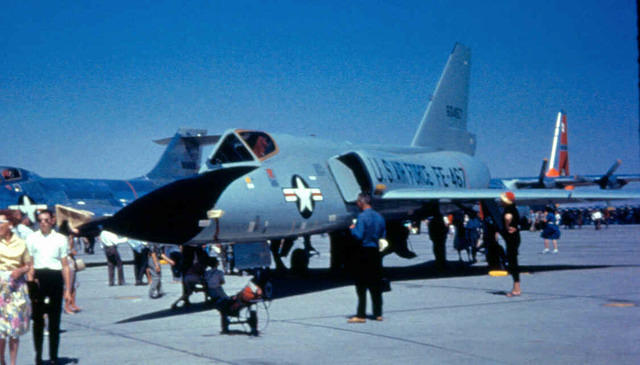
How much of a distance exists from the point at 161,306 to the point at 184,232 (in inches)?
85.4

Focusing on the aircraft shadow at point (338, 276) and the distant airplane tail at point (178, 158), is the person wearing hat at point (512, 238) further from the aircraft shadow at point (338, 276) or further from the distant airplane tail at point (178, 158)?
the distant airplane tail at point (178, 158)

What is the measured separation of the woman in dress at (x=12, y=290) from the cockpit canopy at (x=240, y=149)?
19.7ft

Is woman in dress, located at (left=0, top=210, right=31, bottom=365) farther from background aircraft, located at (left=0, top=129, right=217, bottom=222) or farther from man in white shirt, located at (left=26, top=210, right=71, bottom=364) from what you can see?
background aircraft, located at (left=0, top=129, right=217, bottom=222)

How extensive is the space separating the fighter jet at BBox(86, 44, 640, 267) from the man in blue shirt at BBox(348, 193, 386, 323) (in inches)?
98.6

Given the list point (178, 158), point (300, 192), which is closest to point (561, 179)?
point (178, 158)

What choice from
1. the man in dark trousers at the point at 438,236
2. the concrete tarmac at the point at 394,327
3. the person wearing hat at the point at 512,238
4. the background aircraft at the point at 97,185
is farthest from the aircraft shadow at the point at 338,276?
the background aircraft at the point at 97,185

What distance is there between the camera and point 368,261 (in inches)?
384

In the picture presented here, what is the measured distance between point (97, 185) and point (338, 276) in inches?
701

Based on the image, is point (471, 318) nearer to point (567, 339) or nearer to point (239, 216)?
point (567, 339)

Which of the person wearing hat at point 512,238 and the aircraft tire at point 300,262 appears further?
the aircraft tire at point 300,262

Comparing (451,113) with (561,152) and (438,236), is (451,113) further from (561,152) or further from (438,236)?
(561,152)

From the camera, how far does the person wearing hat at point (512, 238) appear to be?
1200cm

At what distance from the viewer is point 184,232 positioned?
1070cm

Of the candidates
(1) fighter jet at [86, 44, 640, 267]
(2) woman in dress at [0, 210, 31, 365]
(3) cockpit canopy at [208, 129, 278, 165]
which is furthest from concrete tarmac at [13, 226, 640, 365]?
(3) cockpit canopy at [208, 129, 278, 165]
